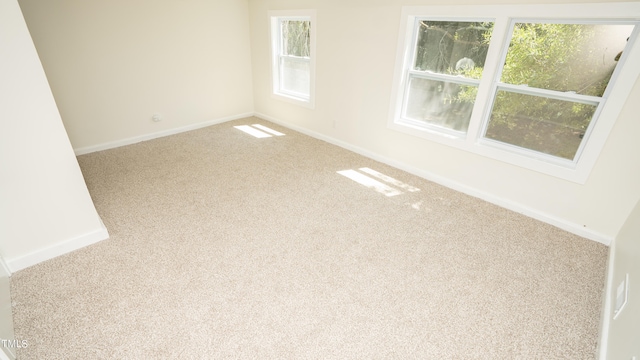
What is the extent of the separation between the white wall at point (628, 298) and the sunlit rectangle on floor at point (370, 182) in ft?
5.34

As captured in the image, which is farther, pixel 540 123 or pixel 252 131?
pixel 252 131

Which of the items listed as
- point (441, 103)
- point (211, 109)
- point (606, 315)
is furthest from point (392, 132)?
point (211, 109)

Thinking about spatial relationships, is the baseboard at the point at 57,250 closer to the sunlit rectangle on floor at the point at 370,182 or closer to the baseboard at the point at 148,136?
the baseboard at the point at 148,136

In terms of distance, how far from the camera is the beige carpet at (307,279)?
152 cm

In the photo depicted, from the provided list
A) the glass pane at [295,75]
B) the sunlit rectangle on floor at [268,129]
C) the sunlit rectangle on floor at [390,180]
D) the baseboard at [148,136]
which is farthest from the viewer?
the sunlit rectangle on floor at [268,129]

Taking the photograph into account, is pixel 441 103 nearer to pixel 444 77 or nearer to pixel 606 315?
pixel 444 77

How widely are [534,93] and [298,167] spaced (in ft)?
7.85

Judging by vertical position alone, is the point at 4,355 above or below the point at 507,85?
below

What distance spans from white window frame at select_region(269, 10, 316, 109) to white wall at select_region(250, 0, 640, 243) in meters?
0.09

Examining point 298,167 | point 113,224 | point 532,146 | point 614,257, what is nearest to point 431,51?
point 532,146

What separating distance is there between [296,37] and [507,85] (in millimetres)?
2905

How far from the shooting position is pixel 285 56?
174 inches

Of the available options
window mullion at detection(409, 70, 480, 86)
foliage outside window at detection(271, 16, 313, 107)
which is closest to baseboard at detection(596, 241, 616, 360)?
window mullion at detection(409, 70, 480, 86)

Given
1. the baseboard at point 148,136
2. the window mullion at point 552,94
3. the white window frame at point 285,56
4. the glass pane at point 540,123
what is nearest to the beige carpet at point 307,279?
the glass pane at point 540,123
